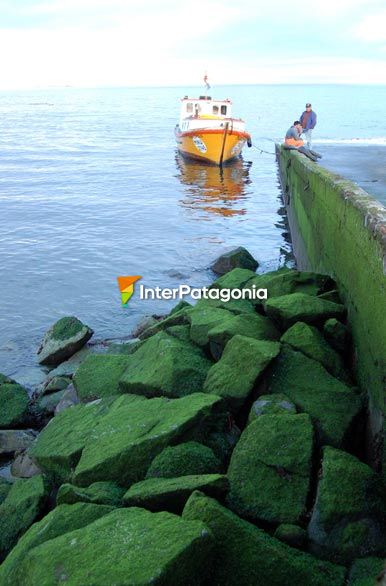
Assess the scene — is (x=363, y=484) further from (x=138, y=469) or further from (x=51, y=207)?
(x=51, y=207)

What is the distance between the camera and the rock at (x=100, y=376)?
21.3 feet

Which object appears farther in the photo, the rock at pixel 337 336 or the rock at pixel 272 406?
the rock at pixel 337 336

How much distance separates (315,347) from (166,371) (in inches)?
56.5

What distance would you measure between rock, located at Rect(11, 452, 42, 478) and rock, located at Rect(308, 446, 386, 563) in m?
3.03

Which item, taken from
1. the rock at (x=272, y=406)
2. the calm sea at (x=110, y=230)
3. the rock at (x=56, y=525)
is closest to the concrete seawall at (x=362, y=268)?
the rock at (x=272, y=406)

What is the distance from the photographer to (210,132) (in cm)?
3144

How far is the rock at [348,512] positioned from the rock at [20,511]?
2.21 metres

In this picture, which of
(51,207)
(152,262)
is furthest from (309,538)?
(51,207)

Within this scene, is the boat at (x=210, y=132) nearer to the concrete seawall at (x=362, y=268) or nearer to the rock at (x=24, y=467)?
the concrete seawall at (x=362, y=268)

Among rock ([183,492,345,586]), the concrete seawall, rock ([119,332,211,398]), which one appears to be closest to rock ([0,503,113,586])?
rock ([183,492,345,586])

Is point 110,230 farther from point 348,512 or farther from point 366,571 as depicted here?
point 366,571

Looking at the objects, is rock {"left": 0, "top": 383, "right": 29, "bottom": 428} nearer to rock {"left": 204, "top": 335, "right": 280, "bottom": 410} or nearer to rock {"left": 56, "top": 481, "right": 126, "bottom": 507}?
rock {"left": 204, "top": 335, "right": 280, "bottom": 410}

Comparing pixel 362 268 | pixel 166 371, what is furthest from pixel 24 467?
pixel 362 268

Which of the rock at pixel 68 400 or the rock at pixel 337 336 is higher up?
the rock at pixel 337 336
